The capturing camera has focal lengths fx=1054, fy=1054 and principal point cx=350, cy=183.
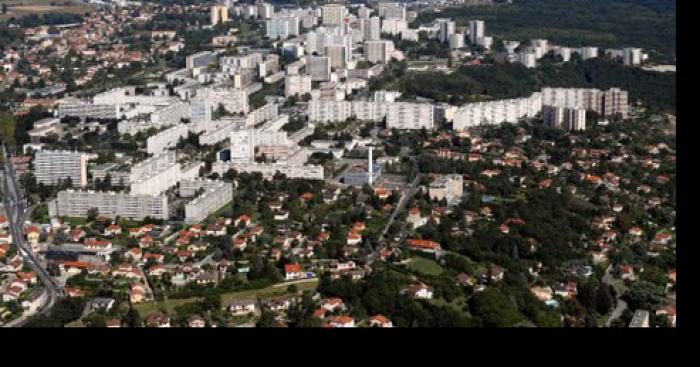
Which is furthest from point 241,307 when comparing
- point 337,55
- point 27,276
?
point 337,55

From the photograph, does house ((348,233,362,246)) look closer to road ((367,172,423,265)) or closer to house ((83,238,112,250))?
road ((367,172,423,265))

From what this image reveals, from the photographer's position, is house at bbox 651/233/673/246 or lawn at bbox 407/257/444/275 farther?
house at bbox 651/233/673/246

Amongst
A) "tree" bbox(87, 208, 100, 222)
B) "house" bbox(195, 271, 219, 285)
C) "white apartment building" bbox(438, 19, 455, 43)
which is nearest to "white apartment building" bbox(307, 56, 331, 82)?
"white apartment building" bbox(438, 19, 455, 43)

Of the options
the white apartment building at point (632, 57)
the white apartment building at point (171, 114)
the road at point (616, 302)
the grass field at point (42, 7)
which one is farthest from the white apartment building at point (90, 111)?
the grass field at point (42, 7)

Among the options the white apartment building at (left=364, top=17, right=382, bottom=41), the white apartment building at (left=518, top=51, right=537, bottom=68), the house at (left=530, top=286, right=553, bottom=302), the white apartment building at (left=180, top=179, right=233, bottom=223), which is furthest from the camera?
the white apartment building at (left=364, top=17, right=382, bottom=41)

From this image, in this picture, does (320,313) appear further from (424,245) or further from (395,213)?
(395,213)

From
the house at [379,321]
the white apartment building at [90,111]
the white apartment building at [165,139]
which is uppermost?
the white apartment building at [90,111]

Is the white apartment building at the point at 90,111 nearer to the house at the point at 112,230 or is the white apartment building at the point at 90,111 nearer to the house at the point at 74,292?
the house at the point at 112,230
